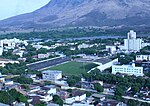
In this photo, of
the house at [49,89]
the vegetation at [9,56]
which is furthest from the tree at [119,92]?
the vegetation at [9,56]

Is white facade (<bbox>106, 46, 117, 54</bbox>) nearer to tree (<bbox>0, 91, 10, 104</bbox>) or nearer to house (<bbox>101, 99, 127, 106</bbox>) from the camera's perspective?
house (<bbox>101, 99, 127, 106</bbox>)

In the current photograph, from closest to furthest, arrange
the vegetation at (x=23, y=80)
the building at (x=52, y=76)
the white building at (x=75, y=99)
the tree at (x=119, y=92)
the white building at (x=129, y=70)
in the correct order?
the white building at (x=75, y=99) → the tree at (x=119, y=92) → the vegetation at (x=23, y=80) → the building at (x=52, y=76) → the white building at (x=129, y=70)

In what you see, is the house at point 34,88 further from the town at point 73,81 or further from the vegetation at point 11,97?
the vegetation at point 11,97

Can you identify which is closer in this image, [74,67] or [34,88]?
[34,88]

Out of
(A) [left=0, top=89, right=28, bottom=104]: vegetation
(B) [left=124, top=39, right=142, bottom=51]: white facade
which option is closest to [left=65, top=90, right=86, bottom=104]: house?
(A) [left=0, top=89, right=28, bottom=104]: vegetation

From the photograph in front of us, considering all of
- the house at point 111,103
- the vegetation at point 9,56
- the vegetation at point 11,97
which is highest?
the vegetation at point 9,56

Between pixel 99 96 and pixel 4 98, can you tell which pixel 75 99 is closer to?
pixel 99 96

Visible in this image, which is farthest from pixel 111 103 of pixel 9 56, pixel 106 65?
pixel 9 56

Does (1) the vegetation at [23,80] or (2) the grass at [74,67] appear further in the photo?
(2) the grass at [74,67]

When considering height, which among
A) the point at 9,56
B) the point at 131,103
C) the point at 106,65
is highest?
the point at 9,56
